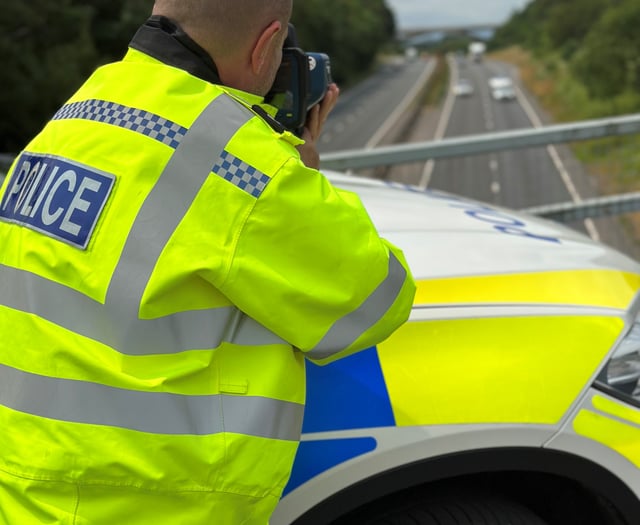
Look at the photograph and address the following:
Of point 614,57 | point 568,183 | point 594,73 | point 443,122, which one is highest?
point 568,183

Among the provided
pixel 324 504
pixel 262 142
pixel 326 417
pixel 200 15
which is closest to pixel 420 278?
pixel 326 417

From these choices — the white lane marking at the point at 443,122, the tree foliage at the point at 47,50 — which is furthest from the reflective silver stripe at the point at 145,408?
the tree foliage at the point at 47,50

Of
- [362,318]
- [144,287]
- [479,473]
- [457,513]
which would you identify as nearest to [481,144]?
[479,473]

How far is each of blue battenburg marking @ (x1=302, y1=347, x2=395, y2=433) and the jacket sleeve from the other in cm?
28

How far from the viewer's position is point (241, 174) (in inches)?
47.7

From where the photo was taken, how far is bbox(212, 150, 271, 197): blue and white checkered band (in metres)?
1.21

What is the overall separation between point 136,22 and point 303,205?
2796 centimetres

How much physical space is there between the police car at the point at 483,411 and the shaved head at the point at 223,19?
Result: 2.34 feet

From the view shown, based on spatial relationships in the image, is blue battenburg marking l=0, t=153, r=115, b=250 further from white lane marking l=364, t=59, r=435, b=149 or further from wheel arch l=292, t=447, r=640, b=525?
white lane marking l=364, t=59, r=435, b=149

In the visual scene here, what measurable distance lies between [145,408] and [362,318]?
0.40 m

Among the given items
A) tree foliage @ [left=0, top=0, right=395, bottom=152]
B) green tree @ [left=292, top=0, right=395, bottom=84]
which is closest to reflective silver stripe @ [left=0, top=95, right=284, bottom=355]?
tree foliage @ [left=0, top=0, right=395, bottom=152]

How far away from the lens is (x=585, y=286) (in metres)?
1.97

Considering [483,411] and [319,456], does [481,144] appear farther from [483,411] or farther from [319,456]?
[319,456]

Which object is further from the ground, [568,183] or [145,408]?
[145,408]
